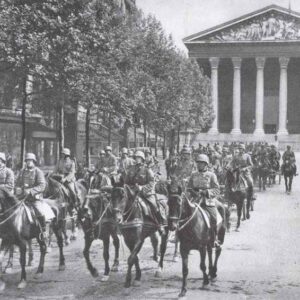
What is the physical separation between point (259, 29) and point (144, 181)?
2657 inches

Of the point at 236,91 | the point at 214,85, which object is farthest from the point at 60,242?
the point at 236,91

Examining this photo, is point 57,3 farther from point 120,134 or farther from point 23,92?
point 120,134

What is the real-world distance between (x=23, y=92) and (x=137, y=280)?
1471 cm

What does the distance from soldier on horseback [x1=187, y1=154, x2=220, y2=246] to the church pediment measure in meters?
67.3

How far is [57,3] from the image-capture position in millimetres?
20781

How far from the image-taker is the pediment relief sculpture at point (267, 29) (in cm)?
7456

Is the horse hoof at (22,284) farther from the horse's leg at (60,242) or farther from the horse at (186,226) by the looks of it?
the horse at (186,226)

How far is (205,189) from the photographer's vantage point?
10.5 m

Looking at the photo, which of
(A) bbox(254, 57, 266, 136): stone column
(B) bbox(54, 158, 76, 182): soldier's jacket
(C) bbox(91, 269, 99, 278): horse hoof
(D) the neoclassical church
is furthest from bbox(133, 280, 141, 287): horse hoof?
(A) bbox(254, 57, 266, 136): stone column

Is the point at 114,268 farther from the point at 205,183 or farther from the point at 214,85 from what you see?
the point at 214,85

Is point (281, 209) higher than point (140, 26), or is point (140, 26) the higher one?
point (140, 26)

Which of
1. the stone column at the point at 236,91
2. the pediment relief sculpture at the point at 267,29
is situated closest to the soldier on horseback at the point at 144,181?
the stone column at the point at 236,91

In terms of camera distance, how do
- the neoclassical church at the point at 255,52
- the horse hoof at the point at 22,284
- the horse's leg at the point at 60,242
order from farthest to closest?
the neoclassical church at the point at 255,52, the horse's leg at the point at 60,242, the horse hoof at the point at 22,284

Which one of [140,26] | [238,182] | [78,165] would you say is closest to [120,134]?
[140,26]
